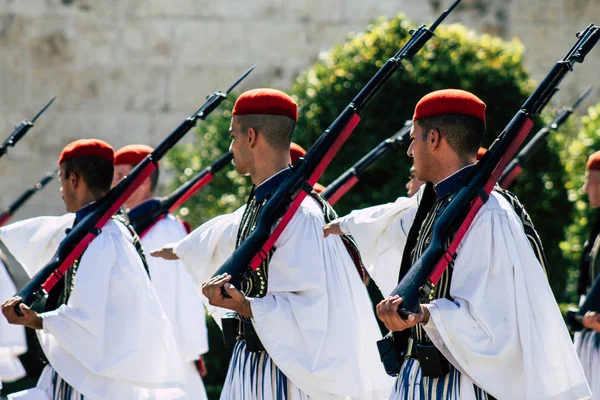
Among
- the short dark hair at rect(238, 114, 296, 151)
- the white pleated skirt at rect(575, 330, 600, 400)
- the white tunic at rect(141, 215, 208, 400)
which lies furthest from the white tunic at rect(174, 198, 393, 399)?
the white tunic at rect(141, 215, 208, 400)

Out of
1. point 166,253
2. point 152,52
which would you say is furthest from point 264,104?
point 152,52

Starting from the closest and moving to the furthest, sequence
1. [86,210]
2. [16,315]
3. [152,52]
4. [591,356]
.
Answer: [16,315] → [86,210] → [591,356] → [152,52]

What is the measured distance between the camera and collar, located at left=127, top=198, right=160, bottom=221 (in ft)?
24.8

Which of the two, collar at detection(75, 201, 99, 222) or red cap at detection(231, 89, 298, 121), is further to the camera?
collar at detection(75, 201, 99, 222)

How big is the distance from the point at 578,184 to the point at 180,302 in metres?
3.57

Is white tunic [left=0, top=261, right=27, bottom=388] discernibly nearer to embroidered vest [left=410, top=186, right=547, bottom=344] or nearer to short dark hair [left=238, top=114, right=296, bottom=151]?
short dark hair [left=238, top=114, right=296, bottom=151]

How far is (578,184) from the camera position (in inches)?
366

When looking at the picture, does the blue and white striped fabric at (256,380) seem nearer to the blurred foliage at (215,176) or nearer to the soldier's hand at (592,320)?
the soldier's hand at (592,320)

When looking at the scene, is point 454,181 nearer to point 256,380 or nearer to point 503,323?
point 503,323

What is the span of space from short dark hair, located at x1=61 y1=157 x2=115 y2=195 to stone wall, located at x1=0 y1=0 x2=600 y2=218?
5.76 meters

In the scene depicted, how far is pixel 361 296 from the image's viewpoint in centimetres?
488

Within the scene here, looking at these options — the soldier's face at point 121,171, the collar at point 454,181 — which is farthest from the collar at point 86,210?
the soldier's face at point 121,171

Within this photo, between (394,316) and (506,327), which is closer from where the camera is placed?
(394,316)

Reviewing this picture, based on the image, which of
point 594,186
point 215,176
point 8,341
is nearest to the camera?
point 594,186
